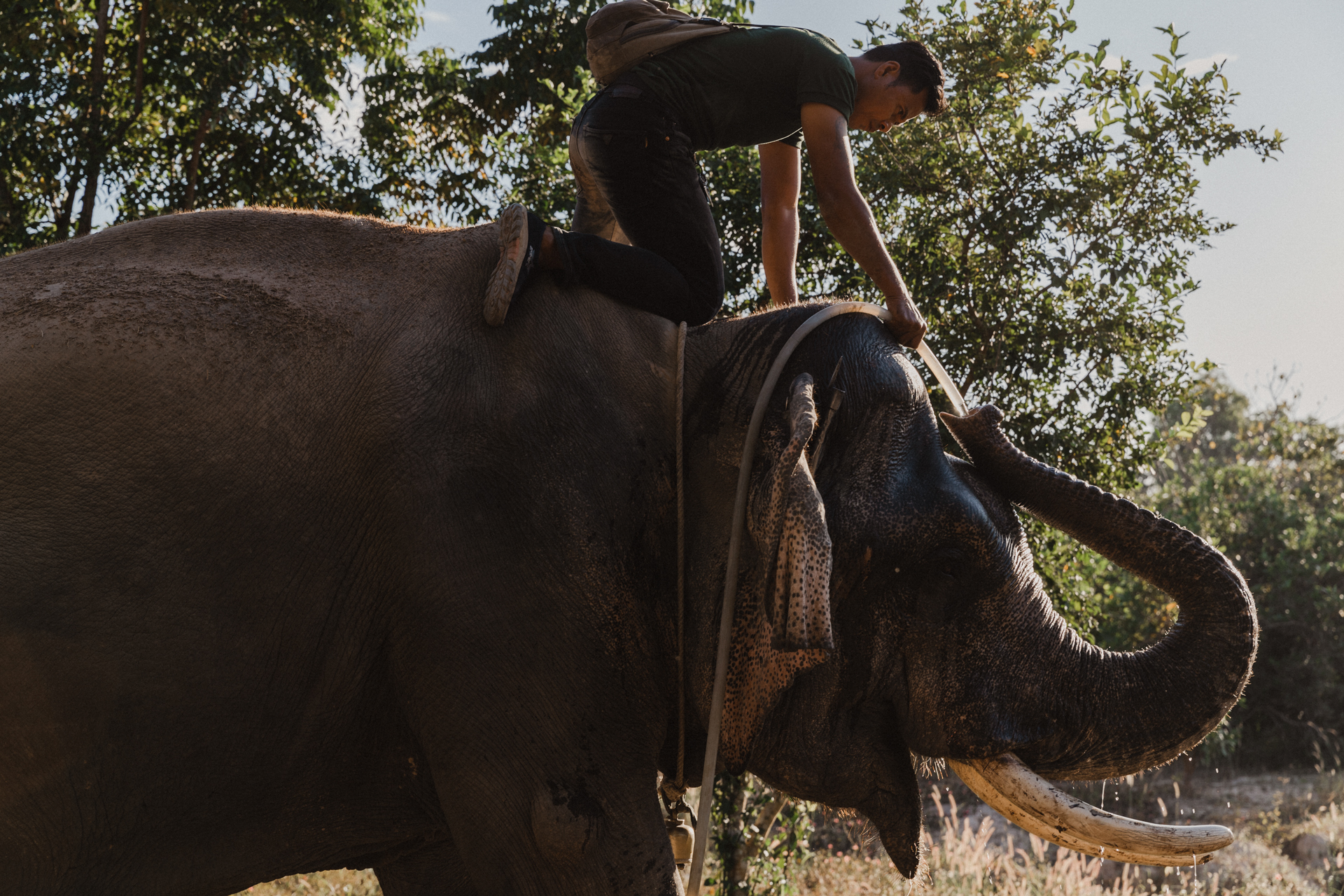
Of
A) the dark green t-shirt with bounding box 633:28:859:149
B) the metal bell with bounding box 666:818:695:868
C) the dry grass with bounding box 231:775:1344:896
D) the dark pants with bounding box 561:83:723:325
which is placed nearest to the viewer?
the metal bell with bounding box 666:818:695:868

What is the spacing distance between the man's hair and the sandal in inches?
45.1

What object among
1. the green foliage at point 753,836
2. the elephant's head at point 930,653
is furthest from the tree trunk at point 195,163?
the elephant's head at point 930,653

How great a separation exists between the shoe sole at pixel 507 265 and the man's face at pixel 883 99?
40.8 inches

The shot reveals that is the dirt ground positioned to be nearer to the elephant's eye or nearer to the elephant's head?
the elephant's head

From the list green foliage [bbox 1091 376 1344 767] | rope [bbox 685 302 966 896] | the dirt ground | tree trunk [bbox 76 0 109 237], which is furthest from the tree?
green foliage [bbox 1091 376 1344 767]

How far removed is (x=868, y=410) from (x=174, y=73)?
256 inches

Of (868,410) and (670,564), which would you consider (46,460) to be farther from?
(868,410)

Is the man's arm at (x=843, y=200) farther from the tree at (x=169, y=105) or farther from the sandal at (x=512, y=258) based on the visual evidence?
the tree at (x=169, y=105)

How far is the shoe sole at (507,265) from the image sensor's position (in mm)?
2135

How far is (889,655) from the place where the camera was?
226 cm

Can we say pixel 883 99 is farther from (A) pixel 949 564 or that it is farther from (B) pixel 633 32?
(A) pixel 949 564

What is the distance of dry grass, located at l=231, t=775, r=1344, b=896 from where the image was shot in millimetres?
6406

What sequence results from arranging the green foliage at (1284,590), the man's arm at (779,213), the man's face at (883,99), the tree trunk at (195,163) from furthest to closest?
the green foliage at (1284,590), the tree trunk at (195,163), the man's arm at (779,213), the man's face at (883,99)

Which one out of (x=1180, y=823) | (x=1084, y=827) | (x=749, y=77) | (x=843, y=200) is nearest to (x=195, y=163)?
(x=749, y=77)
